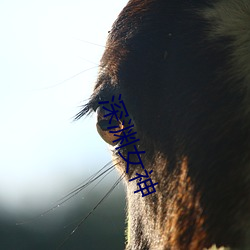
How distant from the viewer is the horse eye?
110 inches

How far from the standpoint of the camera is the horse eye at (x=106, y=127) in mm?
2803

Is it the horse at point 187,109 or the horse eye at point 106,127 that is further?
the horse eye at point 106,127

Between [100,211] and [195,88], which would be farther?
[100,211]

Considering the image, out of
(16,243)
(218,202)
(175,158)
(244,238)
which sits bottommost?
(244,238)

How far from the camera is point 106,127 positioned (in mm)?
2859

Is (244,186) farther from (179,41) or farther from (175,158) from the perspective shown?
(179,41)

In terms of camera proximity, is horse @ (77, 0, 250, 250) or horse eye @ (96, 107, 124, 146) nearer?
horse @ (77, 0, 250, 250)

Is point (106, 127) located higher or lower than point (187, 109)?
higher

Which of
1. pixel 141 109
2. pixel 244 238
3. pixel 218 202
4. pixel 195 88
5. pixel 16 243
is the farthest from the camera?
pixel 16 243

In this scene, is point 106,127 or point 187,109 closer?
point 187,109

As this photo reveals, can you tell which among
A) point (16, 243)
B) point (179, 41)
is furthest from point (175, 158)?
point (16, 243)

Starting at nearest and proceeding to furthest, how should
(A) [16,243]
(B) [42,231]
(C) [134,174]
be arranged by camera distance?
(C) [134,174]
(A) [16,243]
(B) [42,231]

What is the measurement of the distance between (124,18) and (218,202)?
77cm

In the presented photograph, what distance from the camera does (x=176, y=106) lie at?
245 cm
